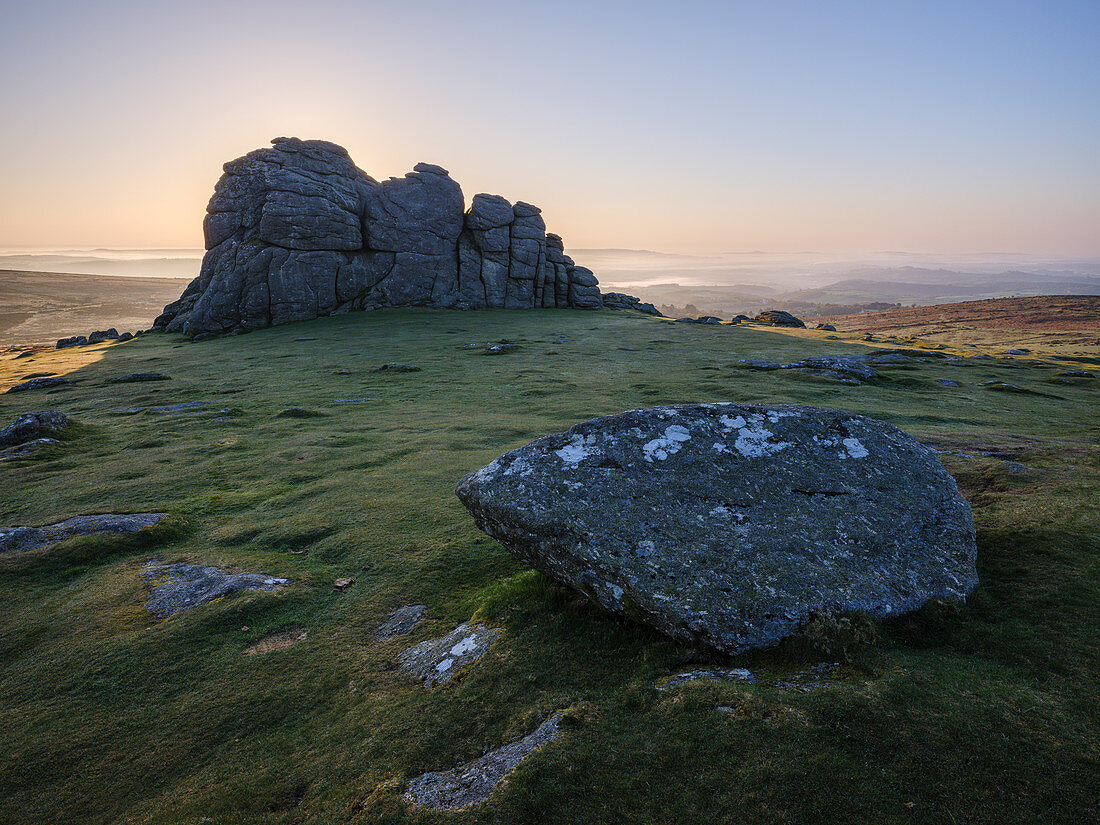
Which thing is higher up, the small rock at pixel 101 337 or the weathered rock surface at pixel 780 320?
the weathered rock surface at pixel 780 320

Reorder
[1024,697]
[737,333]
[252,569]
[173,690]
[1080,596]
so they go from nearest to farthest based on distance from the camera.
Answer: [1024,697]
[1080,596]
[173,690]
[252,569]
[737,333]

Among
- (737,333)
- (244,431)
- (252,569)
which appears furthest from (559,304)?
(252,569)

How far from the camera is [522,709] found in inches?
273

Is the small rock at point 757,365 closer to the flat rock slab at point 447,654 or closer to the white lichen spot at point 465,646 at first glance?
the flat rock slab at point 447,654

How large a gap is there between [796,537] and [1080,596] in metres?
3.76

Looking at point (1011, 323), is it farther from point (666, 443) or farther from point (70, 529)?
point (70, 529)

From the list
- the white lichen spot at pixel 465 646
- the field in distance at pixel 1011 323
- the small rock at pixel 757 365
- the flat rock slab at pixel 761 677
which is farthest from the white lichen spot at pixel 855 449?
the field in distance at pixel 1011 323

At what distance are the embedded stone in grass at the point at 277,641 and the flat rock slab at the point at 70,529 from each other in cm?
719

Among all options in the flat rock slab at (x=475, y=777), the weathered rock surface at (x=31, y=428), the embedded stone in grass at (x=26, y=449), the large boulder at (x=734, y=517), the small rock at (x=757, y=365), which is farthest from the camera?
the small rock at (x=757, y=365)

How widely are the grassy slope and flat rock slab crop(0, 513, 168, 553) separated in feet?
2.20

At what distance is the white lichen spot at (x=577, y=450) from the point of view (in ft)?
30.2

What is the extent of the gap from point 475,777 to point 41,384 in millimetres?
53596

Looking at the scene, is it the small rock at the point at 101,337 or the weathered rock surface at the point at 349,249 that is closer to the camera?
the weathered rock surface at the point at 349,249

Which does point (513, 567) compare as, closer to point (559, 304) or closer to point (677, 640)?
point (677, 640)
